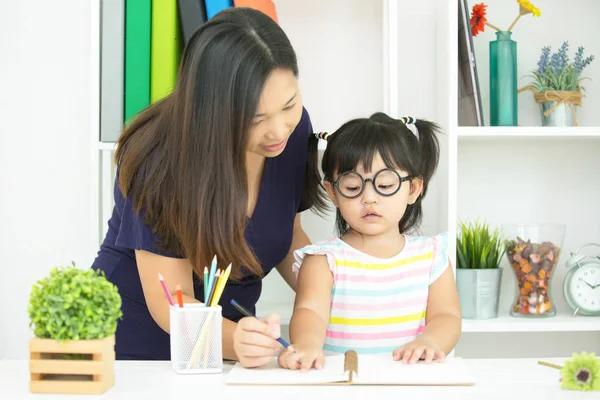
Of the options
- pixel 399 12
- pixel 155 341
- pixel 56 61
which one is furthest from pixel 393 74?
pixel 56 61

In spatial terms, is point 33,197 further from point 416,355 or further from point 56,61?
point 416,355

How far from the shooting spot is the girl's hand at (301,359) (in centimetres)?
109

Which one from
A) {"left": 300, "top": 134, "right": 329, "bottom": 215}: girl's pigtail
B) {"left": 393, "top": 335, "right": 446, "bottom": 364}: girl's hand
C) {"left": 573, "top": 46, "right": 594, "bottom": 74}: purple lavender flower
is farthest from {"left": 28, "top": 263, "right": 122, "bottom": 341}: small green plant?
{"left": 573, "top": 46, "right": 594, "bottom": 74}: purple lavender flower

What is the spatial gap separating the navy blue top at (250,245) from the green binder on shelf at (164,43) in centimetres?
37

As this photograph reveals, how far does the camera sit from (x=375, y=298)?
4.95ft

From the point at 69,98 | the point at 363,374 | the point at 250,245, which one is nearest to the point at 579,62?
the point at 250,245

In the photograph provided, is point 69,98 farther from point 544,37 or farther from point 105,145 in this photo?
point 544,37

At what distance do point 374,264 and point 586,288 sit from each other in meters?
0.70

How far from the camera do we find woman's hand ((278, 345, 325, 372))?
109 cm

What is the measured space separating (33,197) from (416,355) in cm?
142

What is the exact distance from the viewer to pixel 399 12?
210 cm

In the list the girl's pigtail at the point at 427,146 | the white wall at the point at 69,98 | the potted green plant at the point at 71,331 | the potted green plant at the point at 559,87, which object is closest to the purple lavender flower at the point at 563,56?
the potted green plant at the point at 559,87

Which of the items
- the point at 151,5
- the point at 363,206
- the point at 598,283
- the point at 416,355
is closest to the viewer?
the point at 416,355

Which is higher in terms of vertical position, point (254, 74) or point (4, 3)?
point (4, 3)
